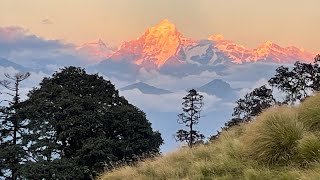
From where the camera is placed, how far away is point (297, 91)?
1206 inches

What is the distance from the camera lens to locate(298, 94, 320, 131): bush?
8.59m

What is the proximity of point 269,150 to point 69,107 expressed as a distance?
2527cm

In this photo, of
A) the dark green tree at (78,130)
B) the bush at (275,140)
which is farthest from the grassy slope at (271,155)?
the dark green tree at (78,130)

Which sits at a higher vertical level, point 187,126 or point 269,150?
point 187,126

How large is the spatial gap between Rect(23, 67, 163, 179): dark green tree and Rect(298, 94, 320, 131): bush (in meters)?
20.1

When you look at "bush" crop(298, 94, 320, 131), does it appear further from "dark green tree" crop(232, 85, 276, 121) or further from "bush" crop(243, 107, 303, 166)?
"dark green tree" crop(232, 85, 276, 121)

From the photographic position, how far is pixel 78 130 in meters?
30.9

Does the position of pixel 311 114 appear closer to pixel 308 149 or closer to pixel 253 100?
pixel 308 149

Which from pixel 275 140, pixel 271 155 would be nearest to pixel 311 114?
pixel 275 140

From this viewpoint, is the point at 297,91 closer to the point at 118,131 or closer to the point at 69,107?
the point at 118,131

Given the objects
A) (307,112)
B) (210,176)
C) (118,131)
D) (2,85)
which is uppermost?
(2,85)

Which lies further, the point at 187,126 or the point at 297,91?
the point at 187,126

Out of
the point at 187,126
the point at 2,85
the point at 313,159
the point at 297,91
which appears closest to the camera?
the point at 313,159

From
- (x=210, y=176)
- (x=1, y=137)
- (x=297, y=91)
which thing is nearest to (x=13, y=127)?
(x=1, y=137)
